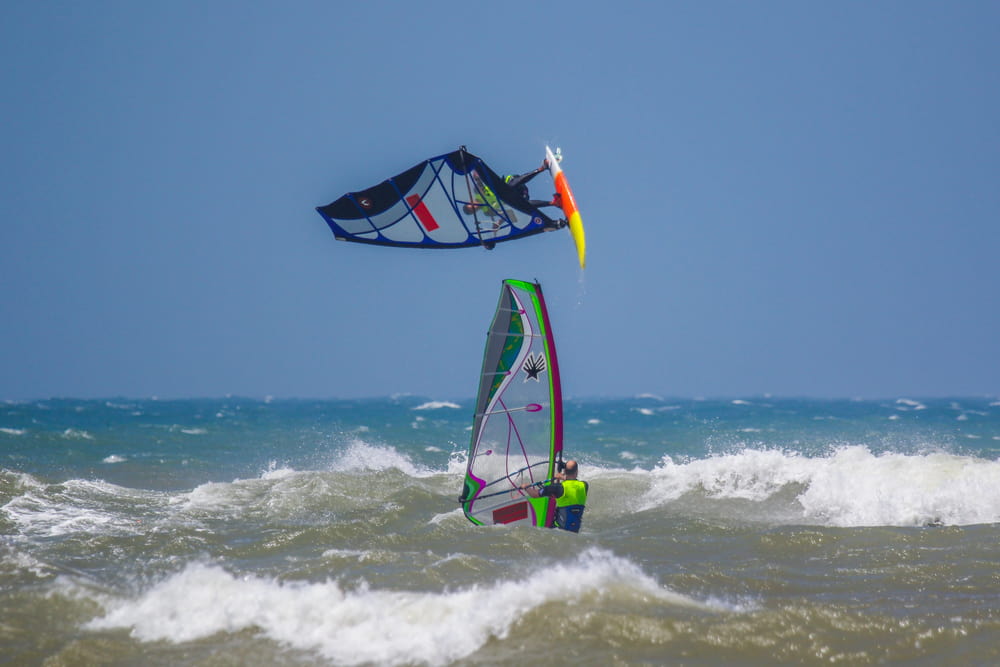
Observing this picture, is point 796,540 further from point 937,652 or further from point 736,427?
point 736,427

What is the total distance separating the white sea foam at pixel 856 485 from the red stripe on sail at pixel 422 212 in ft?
14.1

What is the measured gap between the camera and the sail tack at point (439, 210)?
8.45 metres

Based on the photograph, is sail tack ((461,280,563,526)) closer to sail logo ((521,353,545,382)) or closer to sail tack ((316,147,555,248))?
sail logo ((521,353,545,382))

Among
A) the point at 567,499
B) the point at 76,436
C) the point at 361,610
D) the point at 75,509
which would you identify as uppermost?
the point at 567,499

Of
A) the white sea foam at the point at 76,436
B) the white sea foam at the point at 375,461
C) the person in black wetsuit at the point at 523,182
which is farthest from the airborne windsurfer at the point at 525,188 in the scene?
the white sea foam at the point at 76,436

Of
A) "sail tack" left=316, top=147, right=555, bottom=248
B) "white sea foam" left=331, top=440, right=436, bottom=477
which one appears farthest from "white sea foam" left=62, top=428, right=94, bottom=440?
"sail tack" left=316, top=147, right=555, bottom=248

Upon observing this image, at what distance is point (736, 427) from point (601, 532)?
1905 centimetres

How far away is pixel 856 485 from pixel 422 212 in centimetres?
624

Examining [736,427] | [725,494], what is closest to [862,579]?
[725,494]

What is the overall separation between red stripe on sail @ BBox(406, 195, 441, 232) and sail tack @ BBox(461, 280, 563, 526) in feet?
4.61

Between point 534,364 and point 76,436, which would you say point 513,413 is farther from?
point 76,436

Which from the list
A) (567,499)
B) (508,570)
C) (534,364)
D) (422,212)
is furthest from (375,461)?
(508,570)

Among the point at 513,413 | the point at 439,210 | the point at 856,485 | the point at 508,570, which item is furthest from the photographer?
the point at 856,485

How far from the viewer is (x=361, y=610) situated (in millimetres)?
5125
